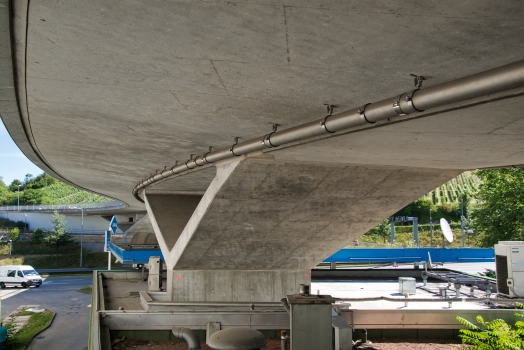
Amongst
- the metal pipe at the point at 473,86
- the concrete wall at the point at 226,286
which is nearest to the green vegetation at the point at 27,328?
the concrete wall at the point at 226,286

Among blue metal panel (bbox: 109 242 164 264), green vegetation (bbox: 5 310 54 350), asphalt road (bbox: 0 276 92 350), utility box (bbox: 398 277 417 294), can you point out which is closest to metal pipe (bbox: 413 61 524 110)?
utility box (bbox: 398 277 417 294)

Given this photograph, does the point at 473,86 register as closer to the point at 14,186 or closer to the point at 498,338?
the point at 498,338

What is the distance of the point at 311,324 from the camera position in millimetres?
10016

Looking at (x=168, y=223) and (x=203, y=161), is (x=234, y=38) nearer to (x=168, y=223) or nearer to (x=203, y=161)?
(x=203, y=161)

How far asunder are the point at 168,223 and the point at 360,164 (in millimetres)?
10674

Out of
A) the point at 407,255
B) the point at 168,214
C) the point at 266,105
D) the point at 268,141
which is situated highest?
the point at 266,105

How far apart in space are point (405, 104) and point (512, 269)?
1346cm

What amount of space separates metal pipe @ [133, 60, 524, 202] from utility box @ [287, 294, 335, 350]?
323 cm

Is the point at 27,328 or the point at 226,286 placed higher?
the point at 226,286

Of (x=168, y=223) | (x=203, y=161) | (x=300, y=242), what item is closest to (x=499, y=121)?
(x=203, y=161)

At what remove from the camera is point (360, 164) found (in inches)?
496

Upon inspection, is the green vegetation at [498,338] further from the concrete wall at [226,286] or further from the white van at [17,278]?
the white van at [17,278]

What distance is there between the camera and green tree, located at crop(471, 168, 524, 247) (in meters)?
34.9

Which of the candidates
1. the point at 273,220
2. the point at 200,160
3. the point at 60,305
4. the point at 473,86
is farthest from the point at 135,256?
the point at 473,86
